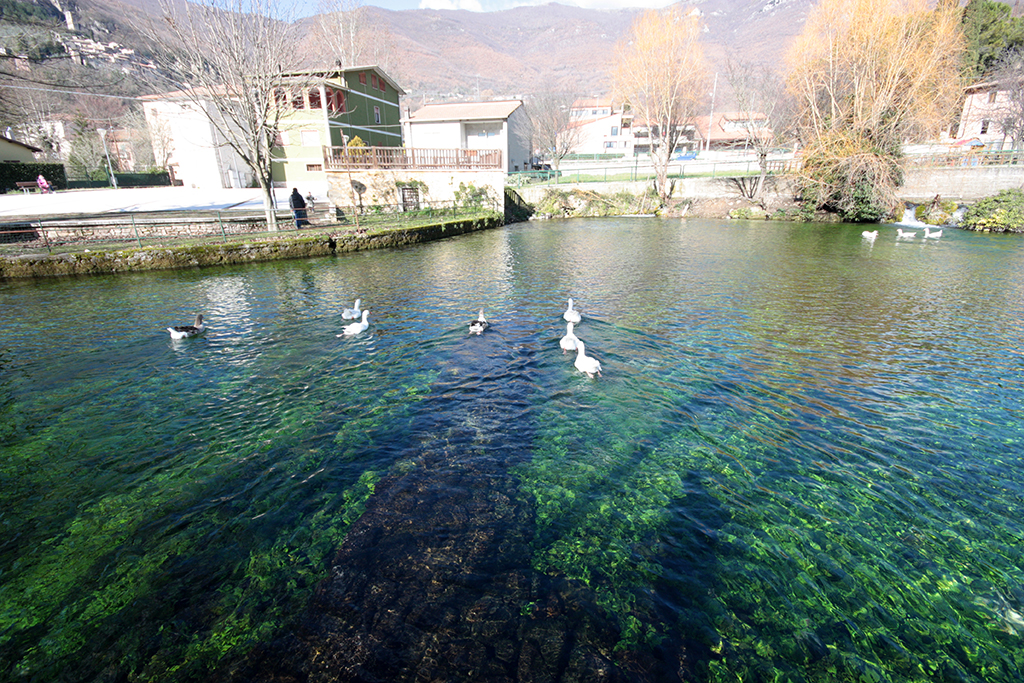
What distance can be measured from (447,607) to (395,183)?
99.8ft

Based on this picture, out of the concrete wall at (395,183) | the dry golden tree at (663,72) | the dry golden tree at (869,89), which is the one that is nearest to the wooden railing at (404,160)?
the concrete wall at (395,183)

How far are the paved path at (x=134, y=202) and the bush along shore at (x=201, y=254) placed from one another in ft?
24.7

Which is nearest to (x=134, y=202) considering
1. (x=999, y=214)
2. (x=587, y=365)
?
(x=587, y=365)

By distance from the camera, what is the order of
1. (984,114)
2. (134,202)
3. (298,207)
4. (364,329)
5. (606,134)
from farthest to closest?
(606,134)
(984,114)
(134,202)
(298,207)
(364,329)

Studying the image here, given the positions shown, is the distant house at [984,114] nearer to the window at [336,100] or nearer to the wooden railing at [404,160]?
the wooden railing at [404,160]

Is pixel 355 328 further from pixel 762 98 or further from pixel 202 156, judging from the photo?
pixel 762 98

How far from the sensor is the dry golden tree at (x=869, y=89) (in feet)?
87.9

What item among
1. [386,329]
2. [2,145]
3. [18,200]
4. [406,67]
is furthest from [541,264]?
[406,67]

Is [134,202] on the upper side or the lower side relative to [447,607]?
upper

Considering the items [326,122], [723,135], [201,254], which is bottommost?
[201,254]

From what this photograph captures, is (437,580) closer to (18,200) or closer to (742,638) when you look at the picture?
(742,638)

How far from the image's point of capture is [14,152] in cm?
4022

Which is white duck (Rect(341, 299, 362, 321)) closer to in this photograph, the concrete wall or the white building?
the concrete wall

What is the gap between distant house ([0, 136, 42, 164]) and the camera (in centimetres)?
3856
